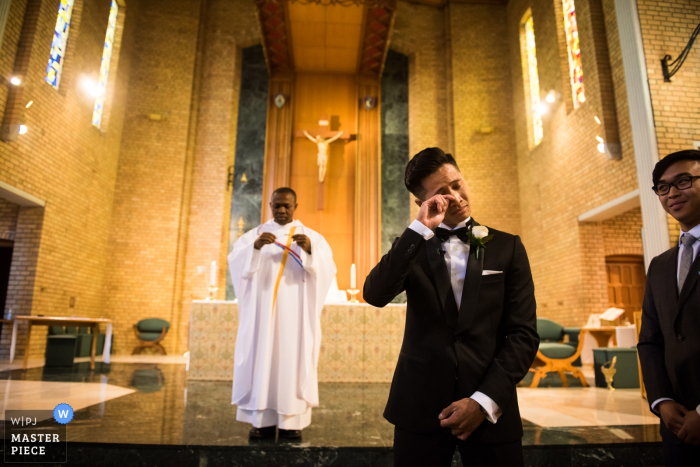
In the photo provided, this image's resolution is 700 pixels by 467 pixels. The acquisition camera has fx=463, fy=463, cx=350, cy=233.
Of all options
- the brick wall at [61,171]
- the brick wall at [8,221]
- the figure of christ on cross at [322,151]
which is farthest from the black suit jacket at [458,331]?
the brick wall at [8,221]

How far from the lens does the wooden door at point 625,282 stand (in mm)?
9477

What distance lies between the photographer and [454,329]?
1331mm

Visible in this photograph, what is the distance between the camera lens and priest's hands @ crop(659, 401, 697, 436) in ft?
4.97

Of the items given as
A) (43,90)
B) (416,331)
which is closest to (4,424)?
(416,331)

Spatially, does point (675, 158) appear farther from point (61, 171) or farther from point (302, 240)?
point (61, 171)

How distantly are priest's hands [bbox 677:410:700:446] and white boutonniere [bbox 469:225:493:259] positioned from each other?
86 cm

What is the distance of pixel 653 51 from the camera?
230 inches

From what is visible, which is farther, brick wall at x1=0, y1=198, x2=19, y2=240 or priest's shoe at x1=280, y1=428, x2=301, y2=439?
brick wall at x1=0, y1=198, x2=19, y2=240

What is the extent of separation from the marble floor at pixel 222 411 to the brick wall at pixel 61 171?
2.95 meters

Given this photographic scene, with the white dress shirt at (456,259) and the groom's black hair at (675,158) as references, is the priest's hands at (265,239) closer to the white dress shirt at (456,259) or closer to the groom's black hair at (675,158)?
the white dress shirt at (456,259)

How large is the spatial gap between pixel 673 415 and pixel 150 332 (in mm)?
10545

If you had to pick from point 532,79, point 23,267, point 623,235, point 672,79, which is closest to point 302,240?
point 672,79

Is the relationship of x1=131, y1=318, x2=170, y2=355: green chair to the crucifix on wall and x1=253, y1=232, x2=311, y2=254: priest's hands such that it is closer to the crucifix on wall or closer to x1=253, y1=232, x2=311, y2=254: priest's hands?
the crucifix on wall

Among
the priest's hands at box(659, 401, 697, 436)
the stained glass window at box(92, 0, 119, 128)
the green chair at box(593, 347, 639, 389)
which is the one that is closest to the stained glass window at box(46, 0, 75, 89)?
the stained glass window at box(92, 0, 119, 128)
